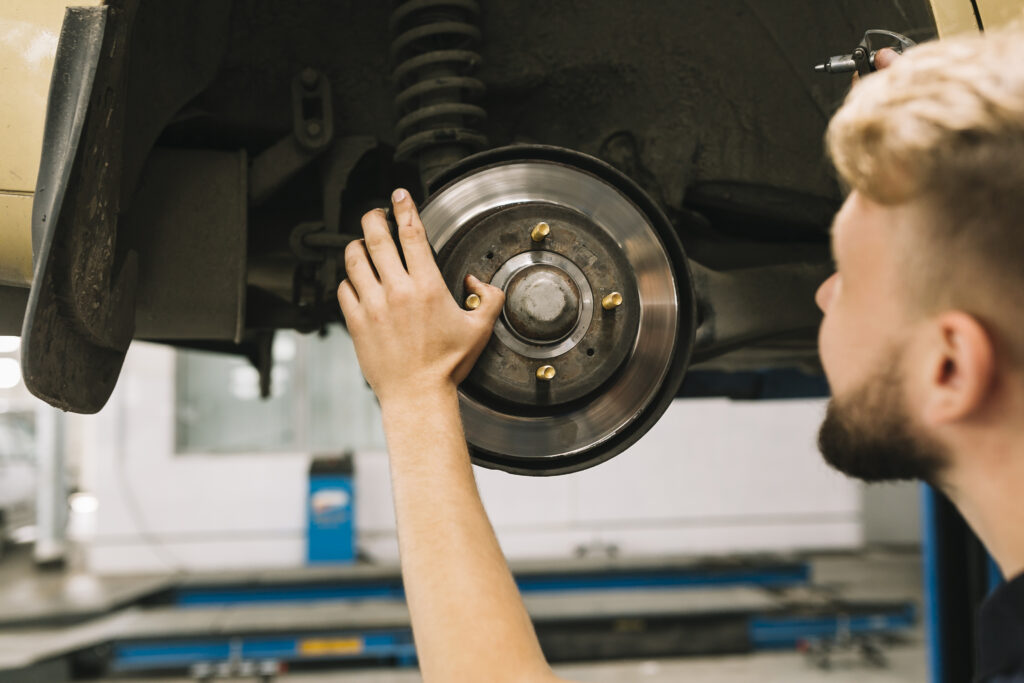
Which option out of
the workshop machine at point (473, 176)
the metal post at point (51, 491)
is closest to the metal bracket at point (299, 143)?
the workshop machine at point (473, 176)

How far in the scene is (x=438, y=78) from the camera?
1.04 metres

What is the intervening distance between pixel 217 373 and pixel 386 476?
121cm

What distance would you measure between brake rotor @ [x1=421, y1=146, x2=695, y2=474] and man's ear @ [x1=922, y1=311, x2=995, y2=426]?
15.9 inches

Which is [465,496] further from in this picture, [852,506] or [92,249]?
[852,506]

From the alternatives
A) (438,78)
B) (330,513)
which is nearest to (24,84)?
(438,78)

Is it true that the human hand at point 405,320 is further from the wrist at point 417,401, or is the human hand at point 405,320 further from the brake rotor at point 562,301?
the brake rotor at point 562,301

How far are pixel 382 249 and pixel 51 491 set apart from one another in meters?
5.39

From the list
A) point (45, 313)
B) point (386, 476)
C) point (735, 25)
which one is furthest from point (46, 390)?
point (386, 476)

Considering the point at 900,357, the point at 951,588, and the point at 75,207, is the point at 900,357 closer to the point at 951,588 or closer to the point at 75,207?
the point at 75,207

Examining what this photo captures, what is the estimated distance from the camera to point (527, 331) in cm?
83

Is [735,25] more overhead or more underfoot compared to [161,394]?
more overhead

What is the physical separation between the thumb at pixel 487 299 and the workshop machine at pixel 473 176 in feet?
0.20

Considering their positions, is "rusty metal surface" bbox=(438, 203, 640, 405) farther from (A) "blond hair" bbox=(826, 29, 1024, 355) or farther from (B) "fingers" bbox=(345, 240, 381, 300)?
(A) "blond hair" bbox=(826, 29, 1024, 355)

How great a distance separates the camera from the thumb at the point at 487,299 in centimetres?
72
